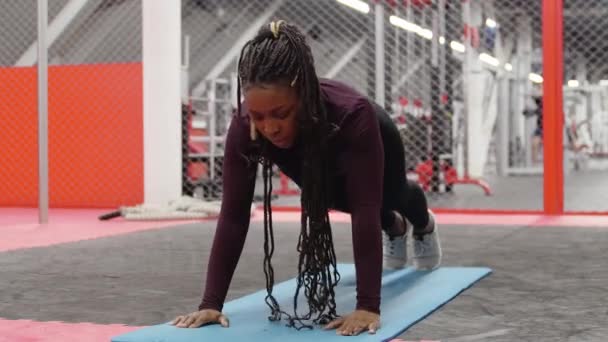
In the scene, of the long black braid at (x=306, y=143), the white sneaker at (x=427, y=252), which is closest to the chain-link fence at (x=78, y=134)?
the white sneaker at (x=427, y=252)

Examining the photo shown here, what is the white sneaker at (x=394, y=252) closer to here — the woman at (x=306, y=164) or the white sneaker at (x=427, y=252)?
the white sneaker at (x=427, y=252)

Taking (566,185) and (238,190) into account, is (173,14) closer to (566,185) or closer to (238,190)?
(238,190)

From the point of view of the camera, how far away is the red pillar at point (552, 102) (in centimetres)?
538

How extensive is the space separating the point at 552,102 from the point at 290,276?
3248 mm

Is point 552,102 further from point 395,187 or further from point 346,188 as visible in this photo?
point 346,188

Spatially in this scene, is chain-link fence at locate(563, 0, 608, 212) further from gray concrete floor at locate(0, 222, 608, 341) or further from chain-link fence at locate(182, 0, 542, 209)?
gray concrete floor at locate(0, 222, 608, 341)

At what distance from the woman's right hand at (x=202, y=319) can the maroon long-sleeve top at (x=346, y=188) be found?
0.9 inches

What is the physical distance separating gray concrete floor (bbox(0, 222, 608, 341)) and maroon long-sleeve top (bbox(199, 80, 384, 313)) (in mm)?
202

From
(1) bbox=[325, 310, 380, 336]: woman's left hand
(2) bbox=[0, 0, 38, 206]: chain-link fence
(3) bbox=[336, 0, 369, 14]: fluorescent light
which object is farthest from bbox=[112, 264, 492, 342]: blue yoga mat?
(3) bbox=[336, 0, 369, 14]: fluorescent light

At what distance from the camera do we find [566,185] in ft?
27.5

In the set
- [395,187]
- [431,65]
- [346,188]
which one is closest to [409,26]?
[431,65]

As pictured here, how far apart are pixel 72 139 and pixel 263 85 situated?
4893 mm

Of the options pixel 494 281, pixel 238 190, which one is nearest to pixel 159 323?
pixel 238 190

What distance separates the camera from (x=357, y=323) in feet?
5.57
